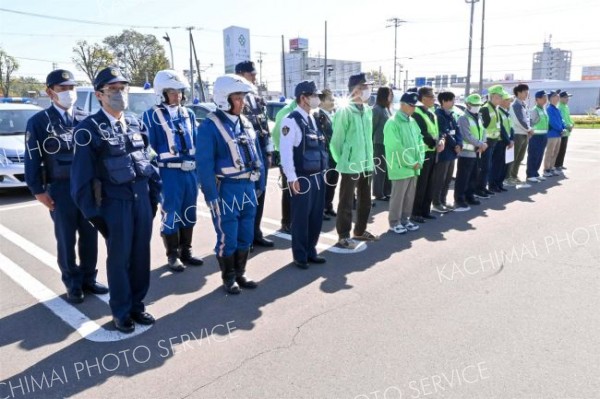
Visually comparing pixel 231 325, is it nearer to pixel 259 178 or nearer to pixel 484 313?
pixel 259 178

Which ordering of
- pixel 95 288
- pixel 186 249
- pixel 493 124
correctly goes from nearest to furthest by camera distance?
pixel 95 288, pixel 186 249, pixel 493 124

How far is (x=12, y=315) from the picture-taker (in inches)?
153

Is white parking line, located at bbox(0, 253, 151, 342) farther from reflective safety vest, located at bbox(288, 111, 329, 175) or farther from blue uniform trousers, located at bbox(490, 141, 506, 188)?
blue uniform trousers, located at bbox(490, 141, 506, 188)

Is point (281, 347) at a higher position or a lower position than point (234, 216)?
lower

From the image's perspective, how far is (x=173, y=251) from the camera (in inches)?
198

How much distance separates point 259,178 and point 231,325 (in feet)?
4.83

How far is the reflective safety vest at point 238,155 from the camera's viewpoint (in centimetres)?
403

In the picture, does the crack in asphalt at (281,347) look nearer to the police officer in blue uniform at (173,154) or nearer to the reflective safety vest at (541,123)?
the police officer in blue uniform at (173,154)

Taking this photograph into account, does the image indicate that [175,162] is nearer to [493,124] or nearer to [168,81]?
[168,81]

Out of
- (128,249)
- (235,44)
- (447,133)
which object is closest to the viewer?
(128,249)

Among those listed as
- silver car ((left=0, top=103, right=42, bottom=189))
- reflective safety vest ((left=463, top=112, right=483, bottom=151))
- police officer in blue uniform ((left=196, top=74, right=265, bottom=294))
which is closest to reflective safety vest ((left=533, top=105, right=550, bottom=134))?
reflective safety vest ((left=463, top=112, right=483, bottom=151))

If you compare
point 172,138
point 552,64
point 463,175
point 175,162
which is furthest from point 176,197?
point 552,64

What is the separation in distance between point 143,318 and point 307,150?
2301mm

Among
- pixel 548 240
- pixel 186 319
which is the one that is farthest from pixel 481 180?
pixel 186 319
